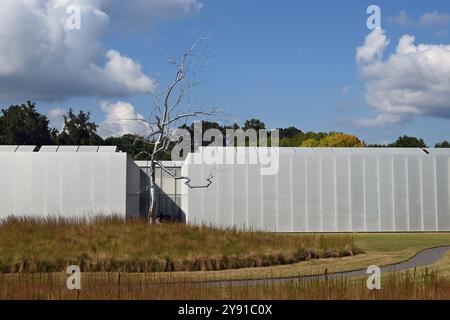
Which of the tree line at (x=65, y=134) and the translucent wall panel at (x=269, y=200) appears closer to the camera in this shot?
the translucent wall panel at (x=269, y=200)

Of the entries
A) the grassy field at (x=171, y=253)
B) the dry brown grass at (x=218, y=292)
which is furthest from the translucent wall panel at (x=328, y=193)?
the dry brown grass at (x=218, y=292)

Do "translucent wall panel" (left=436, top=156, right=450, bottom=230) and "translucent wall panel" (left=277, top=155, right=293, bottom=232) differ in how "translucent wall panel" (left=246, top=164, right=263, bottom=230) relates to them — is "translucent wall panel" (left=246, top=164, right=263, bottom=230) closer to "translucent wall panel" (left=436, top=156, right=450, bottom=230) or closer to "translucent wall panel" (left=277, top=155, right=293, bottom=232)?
"translucent wall panel" (left=277, top=155, right=293, bottom=232)

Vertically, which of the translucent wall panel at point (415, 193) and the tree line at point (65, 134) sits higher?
the tree line at point (65, 134)

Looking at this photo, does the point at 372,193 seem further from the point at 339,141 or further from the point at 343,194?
the point at 339,141

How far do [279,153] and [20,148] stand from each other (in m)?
16.4

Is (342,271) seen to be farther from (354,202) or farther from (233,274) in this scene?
(354,202)

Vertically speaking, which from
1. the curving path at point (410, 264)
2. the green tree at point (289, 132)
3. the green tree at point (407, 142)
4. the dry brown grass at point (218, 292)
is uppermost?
the green tree at point (289, 132)

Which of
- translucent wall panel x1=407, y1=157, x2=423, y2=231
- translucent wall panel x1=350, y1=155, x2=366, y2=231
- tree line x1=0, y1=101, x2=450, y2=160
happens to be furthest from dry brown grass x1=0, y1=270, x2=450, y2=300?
tree line x1=0, y1=101, x2=450, y2=160

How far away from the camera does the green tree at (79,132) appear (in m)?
78.7

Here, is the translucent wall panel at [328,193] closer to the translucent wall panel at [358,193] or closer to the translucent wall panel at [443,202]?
the translucent wall panel at [358,193]

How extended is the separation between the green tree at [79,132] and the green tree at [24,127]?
2.75m

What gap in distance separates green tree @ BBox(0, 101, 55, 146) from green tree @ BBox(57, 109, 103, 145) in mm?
2752

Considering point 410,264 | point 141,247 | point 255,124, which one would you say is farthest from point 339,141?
point 141,247
